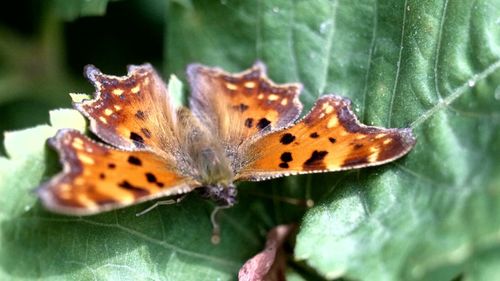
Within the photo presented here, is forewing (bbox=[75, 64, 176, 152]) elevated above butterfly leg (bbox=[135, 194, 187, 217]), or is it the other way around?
forewing (bbox=[75, 64, 176, 152])

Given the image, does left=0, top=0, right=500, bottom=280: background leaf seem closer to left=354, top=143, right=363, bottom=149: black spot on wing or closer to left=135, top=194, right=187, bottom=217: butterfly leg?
left=135, top=194, right=187, bottom=217: butterfly leg

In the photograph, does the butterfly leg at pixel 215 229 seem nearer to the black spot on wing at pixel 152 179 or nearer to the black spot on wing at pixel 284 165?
the black spot on wing at pixel 284 165

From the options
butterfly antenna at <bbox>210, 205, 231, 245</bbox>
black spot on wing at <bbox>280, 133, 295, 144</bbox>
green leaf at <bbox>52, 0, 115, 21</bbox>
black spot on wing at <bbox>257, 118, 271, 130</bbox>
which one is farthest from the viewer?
green leaf at <bbox>52, 0, 115, 21</bbox>

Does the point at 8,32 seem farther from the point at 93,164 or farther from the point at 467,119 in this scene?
the point at 467,119

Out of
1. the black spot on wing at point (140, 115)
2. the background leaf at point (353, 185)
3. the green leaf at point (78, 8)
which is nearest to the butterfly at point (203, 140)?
the black spot on wing at point (140, 115)

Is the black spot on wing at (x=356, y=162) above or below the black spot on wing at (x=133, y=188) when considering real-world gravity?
above

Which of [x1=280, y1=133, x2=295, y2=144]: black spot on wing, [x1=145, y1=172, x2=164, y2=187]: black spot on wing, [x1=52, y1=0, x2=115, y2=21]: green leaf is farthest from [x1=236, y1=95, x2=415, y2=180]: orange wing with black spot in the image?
[x1=52, y1=0, x2=115, y2=21]: green leaf
